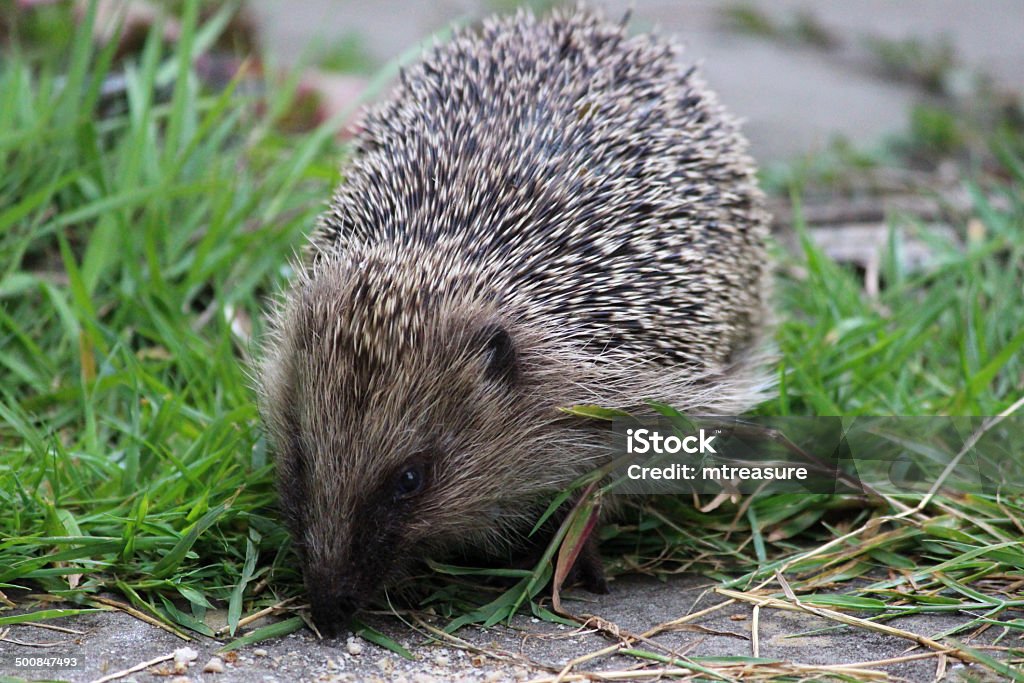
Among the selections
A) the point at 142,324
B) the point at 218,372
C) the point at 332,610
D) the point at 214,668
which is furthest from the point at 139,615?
the point at 142,324

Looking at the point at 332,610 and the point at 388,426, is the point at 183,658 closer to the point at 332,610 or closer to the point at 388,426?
the point at 332,610

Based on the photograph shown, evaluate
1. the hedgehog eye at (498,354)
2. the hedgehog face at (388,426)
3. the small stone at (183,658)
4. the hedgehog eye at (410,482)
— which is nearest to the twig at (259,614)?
the small stone at (183,658)

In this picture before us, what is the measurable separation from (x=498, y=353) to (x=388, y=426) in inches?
21.9

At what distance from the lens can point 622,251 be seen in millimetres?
4660

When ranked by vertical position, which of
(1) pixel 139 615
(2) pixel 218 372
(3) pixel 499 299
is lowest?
(1) pixel 139 615

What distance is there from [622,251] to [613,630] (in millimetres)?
1560

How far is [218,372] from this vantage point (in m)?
5.28

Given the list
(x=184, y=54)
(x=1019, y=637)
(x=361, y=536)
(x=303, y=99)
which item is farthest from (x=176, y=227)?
(x=1019, y=637)

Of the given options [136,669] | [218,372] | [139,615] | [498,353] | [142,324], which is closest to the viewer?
[136,669]

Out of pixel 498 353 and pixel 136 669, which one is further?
pixel 498 353

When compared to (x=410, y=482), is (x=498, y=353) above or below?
above

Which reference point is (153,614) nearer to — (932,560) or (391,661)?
(391,661)

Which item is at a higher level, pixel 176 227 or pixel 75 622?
pixel 176 227

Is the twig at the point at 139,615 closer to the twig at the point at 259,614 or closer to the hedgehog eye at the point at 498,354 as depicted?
the twig at the point at 259,614
